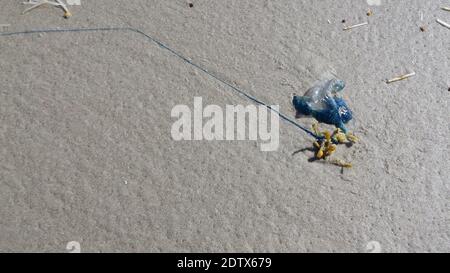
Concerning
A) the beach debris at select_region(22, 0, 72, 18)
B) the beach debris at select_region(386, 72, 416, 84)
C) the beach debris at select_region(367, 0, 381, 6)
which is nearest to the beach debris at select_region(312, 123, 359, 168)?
the beach debris at select_region(386, 72, 416, 84)

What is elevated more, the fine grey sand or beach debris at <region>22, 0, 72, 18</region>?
beach debris at <region>22, 0, 72, 18</region>

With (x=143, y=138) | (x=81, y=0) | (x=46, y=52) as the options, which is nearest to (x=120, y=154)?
(x=143, y=138)

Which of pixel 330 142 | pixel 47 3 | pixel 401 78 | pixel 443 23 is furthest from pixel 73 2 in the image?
pixel 443 23

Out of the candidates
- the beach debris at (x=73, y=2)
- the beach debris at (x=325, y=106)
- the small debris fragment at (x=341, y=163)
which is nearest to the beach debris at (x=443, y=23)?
the beach debris at (x=325, y=106)

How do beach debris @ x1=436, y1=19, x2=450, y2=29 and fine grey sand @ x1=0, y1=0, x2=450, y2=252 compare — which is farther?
beach debris @ x1=436, y1=19, x2=450, y2=29

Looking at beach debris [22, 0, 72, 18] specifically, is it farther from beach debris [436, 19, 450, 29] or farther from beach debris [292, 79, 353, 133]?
beach debris [436, 19, 450, 29]

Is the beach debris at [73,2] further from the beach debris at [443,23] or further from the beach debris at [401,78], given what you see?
the beach debris at [443,23]
